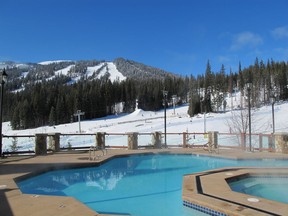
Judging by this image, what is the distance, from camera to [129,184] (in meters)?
9.22

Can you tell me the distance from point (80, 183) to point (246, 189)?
16.9 feet

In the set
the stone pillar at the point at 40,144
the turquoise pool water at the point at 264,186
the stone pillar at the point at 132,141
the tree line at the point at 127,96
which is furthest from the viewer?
the tree line at the point at 127,96

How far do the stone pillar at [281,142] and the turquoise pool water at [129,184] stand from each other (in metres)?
2.10

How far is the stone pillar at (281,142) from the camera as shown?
14750mm

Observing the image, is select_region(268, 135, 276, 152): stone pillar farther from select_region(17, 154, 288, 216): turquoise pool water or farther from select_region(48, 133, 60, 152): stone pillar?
select_region(48, 133, 60, 152): stone pillar

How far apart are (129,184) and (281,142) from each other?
31.3 feet

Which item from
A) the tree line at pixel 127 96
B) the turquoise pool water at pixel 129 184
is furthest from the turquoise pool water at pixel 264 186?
the tree line at pixel 127 96

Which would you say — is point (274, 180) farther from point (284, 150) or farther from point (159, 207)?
point (284, 150)

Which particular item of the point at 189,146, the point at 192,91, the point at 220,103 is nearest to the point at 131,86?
the point at 192,91

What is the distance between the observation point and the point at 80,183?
938 centimetres

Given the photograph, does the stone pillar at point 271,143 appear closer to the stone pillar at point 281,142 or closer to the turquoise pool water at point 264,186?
the stone pillar at point 281,142

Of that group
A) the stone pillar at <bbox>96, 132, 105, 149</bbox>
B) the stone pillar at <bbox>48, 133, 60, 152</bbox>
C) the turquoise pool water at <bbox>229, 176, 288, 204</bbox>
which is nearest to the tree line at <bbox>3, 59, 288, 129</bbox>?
the stone pillar at <bbox>96, 132, 105, 149</bbox>

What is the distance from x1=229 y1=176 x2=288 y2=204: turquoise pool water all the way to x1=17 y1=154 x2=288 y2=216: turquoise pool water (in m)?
1.85

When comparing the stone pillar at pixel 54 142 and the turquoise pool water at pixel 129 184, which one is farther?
the stone pillar at pixel 54 142
